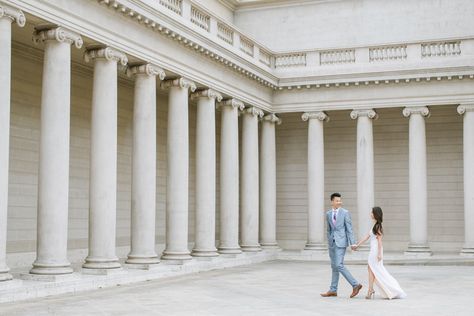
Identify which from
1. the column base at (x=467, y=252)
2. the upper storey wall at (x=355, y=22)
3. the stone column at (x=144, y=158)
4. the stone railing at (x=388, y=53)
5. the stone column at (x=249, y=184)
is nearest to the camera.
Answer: the stone column at (x=144, y=158)

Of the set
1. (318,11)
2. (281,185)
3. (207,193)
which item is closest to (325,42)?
(318,11)

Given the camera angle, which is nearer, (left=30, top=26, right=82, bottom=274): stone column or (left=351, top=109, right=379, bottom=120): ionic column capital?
(left=30, top=26, right=82, bottom=274): stone column

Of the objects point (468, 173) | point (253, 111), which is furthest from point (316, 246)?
point (468, 173)

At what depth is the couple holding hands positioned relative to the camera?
2355 cm

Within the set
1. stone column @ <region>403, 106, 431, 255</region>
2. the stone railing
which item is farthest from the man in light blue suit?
the stone railing

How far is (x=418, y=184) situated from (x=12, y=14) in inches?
1145

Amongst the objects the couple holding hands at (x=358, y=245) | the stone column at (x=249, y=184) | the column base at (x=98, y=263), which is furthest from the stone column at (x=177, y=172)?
the couple holding hands at (x=358, y=245)

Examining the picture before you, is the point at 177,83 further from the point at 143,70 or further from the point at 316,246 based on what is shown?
the point at 316,246

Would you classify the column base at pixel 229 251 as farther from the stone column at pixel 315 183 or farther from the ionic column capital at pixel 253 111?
the ionic column capital at pixel 253 111

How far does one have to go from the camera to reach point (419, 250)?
44.2 metres

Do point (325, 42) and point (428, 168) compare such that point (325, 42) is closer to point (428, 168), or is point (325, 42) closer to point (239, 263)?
point (428, 168)

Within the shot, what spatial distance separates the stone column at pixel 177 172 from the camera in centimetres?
3519

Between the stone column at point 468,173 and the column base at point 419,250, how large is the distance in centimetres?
209

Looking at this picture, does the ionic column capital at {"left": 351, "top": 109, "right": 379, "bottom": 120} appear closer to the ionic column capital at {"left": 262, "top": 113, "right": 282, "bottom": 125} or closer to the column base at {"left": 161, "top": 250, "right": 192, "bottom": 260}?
the ionic column capital at {"left": 262, "top": 113, "right": 282, "bottom": 125}
